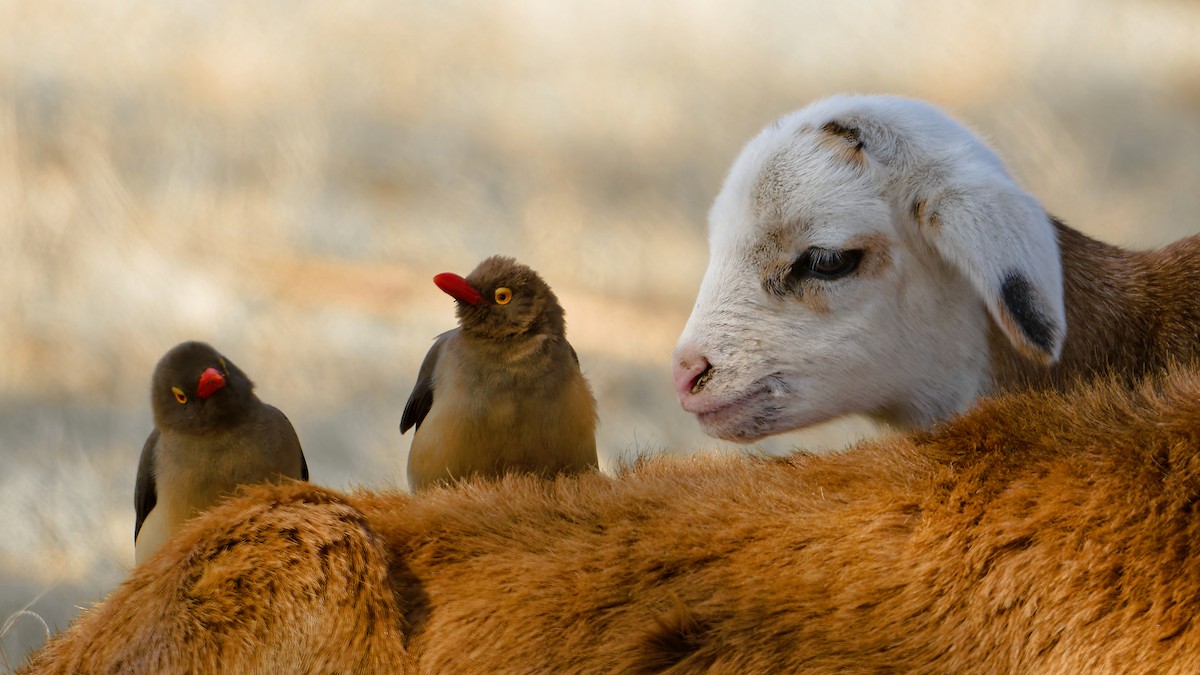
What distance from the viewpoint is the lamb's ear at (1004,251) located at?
4.66ft

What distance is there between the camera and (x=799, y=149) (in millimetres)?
1595

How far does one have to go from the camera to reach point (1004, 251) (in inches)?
57.0

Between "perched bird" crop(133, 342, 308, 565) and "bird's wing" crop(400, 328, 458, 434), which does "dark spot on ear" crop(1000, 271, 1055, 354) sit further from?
"perched bird" crop(133, 342, 308, 565)

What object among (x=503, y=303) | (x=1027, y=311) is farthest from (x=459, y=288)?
(x=1027, y=311)

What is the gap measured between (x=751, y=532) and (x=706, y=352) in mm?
460

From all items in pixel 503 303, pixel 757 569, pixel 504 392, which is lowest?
pixel 757 569

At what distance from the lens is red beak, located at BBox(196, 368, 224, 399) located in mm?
1633

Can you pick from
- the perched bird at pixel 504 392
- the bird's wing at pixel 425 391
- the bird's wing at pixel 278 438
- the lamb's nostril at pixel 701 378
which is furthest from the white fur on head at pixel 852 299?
the bird's wing at pixel 278 438

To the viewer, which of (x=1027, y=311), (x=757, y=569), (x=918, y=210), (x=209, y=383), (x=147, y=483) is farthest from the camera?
(x=147, y=483)

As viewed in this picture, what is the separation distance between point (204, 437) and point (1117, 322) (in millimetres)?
1133

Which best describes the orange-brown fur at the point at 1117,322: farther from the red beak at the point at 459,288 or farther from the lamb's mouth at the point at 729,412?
the red beak at the point at 459,288

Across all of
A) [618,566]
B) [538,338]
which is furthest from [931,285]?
[618,566]

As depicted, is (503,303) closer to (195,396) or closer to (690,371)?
(690,371)

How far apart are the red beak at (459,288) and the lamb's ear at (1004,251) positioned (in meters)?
0.57
